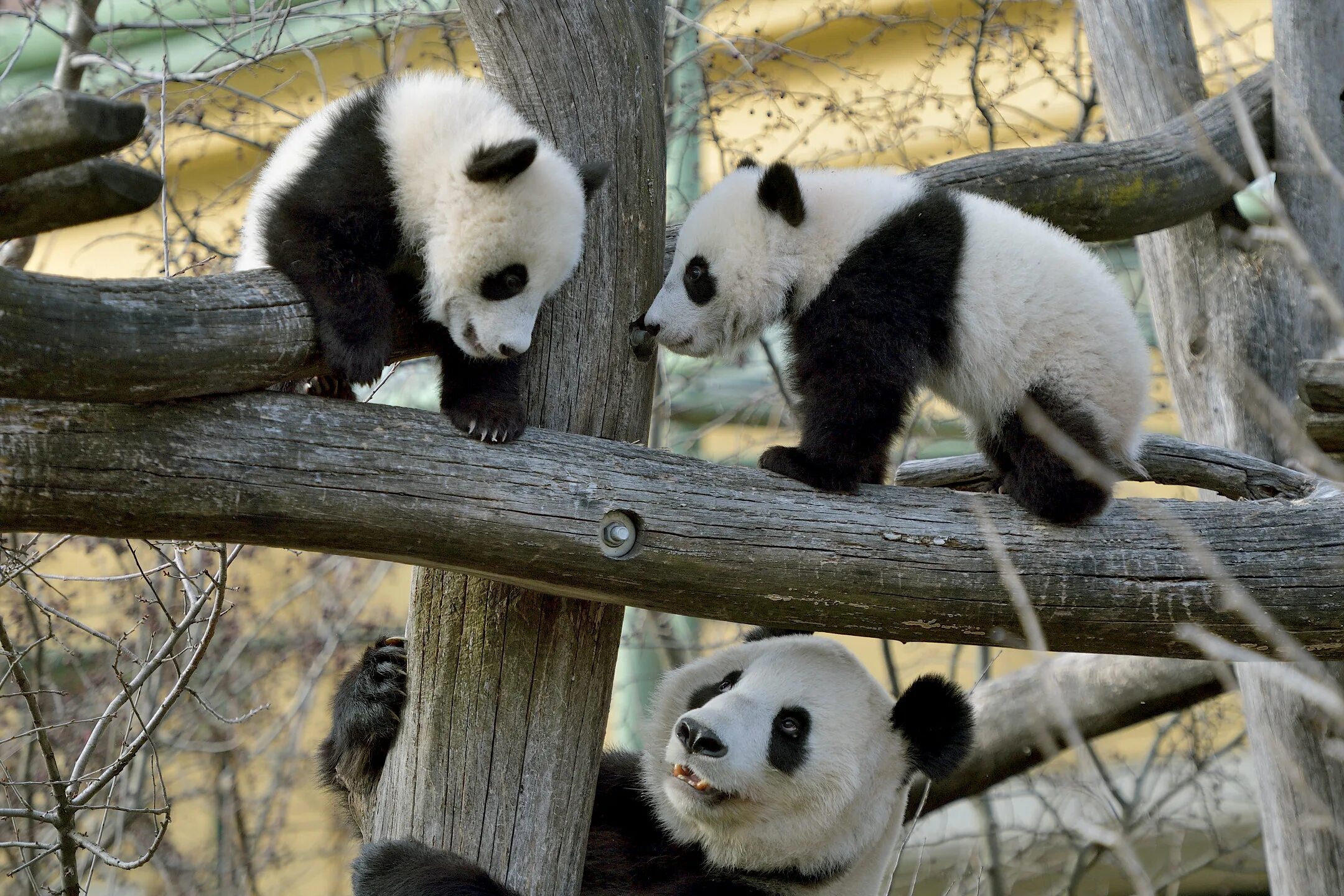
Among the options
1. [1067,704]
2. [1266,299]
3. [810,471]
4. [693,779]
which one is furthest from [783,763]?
[1266,299]

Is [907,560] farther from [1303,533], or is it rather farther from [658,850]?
[658,850]

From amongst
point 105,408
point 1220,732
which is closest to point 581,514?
point 105,408

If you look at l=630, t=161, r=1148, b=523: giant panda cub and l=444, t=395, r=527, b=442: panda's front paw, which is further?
l=630, t=161, r=1148, b=523: giant panda cub

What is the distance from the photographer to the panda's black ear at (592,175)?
2.90 meters

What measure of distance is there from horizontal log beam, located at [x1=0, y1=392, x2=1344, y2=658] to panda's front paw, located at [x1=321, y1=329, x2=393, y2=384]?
7cm

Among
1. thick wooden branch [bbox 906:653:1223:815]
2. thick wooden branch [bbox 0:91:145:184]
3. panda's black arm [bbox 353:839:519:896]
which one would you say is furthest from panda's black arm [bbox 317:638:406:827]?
thick wooden branch [bbox 906:653:1223:815]

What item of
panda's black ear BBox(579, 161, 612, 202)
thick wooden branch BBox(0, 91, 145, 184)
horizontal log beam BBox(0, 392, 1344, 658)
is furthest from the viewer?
panda's black ear BBox(579, 161, 612, 202)

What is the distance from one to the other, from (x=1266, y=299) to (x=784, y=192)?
2149 mm

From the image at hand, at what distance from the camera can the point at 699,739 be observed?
2826 mm

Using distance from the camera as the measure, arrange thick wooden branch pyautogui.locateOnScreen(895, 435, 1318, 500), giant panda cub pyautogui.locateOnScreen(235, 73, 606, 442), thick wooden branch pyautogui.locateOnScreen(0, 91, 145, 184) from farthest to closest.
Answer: thick wooden branch pyautogui.locateOnScreen(895, 435, 1318, 500) → giant panda cub pyautogui.locateOnScreen(235, 73, 606, 442) → thick wooden branch pyautogui.locateOnScreen(0, 91, 145, 184)

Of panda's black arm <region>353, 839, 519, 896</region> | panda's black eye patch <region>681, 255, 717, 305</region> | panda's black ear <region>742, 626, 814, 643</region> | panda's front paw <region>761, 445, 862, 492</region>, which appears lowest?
panda's black arm <region>353, 839, 519, 896</region>

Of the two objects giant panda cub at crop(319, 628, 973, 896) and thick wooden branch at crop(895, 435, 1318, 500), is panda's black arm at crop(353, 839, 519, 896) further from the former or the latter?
thick wooden branch at crop(895, 435, 1318, 500)

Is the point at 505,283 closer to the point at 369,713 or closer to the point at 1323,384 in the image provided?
the point at 369,713

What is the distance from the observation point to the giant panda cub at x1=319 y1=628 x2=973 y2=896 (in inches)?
116
